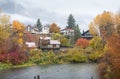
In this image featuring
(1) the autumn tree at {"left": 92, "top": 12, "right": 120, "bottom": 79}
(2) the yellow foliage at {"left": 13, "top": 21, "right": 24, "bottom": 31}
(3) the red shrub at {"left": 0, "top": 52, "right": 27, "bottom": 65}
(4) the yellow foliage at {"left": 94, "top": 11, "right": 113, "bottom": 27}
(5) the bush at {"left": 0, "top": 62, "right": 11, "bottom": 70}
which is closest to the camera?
(1) the autumn tree at {"left": 92, "top": 12, "right": 120, "bottom": 79}

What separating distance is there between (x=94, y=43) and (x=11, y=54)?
20.3 m

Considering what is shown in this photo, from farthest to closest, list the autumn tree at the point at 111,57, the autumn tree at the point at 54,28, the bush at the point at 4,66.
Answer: the autumn tree at the point at 54,28
the bush at the point at 4,66
the autumn tree at the point at 111,57

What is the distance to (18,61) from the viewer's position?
58.5 metres

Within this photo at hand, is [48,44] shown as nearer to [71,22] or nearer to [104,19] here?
[104,19]

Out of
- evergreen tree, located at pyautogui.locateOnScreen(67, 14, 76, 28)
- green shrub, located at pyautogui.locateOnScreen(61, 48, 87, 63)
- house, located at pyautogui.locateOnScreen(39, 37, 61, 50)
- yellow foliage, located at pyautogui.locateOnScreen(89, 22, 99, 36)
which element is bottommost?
green shrub, located at pyautogui.locateOnScreen(61, 48, 87, 63)

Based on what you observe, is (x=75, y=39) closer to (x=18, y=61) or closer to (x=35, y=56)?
(x=35, y=56)

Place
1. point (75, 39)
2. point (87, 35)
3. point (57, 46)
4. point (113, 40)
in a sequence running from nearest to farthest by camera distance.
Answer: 1. point (113, 40)
2. point (57, 46)
3. point (75, 39)
4. point (87, 35)

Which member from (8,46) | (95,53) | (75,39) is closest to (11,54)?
(8,46)

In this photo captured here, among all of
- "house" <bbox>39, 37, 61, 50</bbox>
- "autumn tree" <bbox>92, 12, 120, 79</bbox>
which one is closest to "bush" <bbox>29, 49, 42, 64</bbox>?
"house" <bbox>39, 37, 61, 50</bbox>

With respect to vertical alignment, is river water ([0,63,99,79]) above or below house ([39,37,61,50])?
below

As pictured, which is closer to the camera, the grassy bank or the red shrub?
the red shrub

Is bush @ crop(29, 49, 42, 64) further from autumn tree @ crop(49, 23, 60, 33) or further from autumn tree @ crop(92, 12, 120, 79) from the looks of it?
autumn tree @ crop(49, 23, 60, 33)

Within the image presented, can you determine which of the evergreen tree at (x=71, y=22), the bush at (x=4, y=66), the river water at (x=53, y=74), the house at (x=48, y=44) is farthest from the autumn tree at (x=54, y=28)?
the river water at (x=53, y=74)

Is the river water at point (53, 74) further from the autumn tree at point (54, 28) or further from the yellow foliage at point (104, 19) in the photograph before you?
the autumn tree at point (54, 28)
